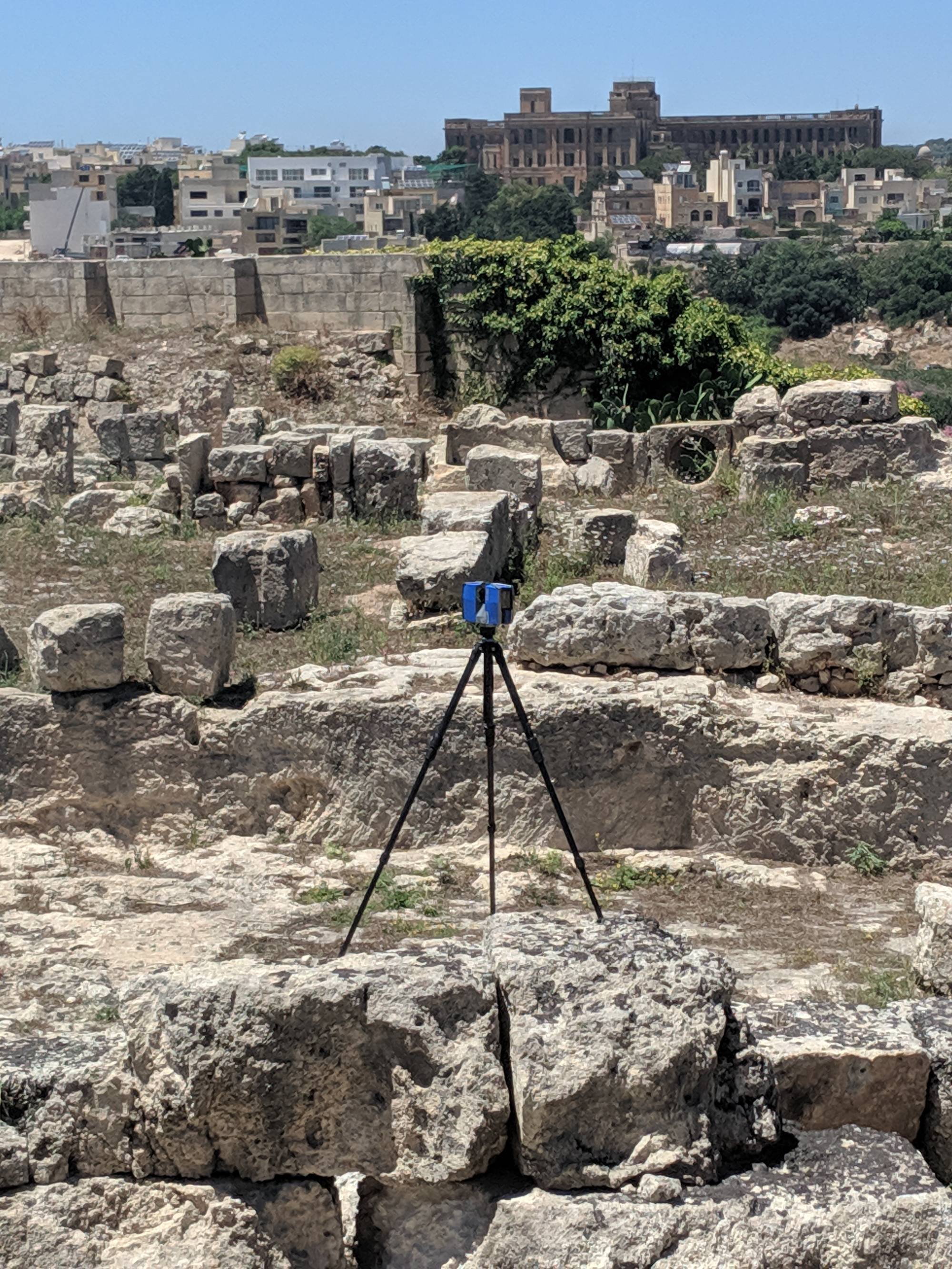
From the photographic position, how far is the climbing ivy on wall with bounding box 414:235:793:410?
17828mm

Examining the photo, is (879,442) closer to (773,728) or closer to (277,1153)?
(773,728)

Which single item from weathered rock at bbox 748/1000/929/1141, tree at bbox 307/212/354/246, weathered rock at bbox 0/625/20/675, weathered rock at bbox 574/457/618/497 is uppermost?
tree at bbox 307/212/354/246

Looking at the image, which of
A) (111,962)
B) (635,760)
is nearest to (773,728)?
(635,760)

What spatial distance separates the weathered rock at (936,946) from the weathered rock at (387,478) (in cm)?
832

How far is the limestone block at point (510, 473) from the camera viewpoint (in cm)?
1331

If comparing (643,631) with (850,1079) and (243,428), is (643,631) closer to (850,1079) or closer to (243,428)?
(850,1079)

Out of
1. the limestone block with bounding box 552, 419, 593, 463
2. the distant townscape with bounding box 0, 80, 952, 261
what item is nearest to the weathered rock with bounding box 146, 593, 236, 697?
the limestone block with bounding box 552, 419, 593, 463

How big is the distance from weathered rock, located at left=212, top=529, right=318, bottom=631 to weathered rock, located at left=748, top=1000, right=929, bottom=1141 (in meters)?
5.79

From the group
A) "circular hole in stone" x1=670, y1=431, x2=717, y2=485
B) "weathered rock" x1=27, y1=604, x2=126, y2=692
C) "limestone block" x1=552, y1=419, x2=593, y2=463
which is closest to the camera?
"weathered rock" x1=27, y1=604, x2=126, y2=692

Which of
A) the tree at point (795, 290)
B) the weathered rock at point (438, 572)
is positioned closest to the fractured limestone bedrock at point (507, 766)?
the weathered rock at point (438, 572)

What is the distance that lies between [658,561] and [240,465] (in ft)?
17.8

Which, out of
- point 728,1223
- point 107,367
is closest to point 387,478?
point 107,367

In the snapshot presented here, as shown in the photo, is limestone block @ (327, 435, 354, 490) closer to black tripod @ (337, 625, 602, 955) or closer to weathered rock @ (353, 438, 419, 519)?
weathered rock @ (353, 438, 419, 519)

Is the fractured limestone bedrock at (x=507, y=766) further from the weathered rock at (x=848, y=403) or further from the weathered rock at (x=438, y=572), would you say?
the weathered rock at (x=848, y=403)
